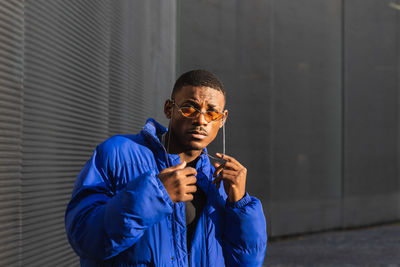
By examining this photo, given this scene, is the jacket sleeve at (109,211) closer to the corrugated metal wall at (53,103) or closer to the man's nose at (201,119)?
the man's nose at (201,119)

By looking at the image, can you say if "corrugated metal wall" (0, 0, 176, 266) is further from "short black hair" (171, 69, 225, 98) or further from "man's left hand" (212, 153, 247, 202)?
"man's left hand" (212, 153, 247, 202)

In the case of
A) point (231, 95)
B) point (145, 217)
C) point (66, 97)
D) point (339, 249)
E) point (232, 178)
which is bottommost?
point (339, 249)

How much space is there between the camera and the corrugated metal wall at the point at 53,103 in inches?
136

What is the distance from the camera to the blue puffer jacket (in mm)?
1704

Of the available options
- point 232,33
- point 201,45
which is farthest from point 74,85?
point 232,33

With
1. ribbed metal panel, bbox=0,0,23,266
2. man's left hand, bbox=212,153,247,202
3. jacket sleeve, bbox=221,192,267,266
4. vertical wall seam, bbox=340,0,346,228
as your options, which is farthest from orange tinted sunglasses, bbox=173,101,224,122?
vertical wall seam, bbox=340,0,346,228

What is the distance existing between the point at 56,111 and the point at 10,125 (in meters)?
0.93

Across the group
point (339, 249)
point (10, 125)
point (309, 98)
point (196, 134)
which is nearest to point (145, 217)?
point (196, 134)

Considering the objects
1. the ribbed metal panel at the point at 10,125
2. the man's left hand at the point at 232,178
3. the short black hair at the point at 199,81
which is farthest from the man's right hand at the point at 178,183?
the ribbed metal panel at the point at 10,125

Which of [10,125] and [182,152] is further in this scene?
[10,125]

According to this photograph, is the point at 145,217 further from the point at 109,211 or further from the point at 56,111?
the point at 56,111

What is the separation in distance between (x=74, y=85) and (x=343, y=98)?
27.3 ft

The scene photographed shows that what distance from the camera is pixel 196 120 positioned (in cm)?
→ 213

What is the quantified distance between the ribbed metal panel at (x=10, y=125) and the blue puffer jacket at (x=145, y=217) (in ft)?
5.19
